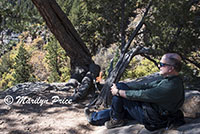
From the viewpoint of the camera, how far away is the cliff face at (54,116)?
259 cm

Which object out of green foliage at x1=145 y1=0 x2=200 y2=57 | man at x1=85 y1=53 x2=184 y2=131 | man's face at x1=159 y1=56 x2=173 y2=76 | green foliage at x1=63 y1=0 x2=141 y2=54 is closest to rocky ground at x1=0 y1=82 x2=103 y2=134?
man at x1=85 y1=53 x2=184 y2=131

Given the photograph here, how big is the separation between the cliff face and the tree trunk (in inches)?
36.5

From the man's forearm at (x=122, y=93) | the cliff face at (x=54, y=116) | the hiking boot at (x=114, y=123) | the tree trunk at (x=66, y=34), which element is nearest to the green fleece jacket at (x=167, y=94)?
the man's forearm at (x=122, y=93)

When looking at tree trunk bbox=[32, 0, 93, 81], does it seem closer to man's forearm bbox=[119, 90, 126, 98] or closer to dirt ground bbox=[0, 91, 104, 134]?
dirt ground bbox=[0, 91, 104, 134]

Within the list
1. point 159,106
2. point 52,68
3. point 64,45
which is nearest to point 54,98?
point 64,45

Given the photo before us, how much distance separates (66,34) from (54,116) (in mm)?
2001

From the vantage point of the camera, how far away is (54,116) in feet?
11.2

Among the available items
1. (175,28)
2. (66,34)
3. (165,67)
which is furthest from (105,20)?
(165,67)

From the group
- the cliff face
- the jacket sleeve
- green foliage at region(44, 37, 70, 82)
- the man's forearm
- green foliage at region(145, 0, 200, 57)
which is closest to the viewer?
the jacket sleeve

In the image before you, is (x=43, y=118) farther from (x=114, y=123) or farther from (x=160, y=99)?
(x=160, y=99)

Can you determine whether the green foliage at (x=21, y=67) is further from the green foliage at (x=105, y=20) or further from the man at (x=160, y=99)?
the man at (x=160, y=99)

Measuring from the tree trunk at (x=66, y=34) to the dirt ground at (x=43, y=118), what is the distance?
115 cm

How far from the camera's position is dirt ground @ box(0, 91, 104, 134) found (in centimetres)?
292

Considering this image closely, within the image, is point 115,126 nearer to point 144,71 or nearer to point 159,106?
point 159,106
